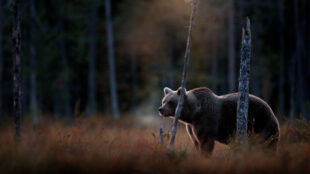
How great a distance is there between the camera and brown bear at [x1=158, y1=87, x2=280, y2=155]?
7738 mm

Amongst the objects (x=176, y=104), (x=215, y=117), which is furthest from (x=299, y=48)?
(x=176, y=104)

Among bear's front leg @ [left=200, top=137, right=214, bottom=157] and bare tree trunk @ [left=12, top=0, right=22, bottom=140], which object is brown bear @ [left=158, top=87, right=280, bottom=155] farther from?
bare tree trunk @ [left=12, top=0, right=22, bottom=140]

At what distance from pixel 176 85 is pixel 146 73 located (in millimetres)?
4039

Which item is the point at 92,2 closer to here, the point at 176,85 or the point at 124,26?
the point at 124,26

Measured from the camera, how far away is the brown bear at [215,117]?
7738mm

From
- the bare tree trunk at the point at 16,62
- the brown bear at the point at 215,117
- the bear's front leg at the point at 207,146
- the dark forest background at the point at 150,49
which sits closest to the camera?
the bear's front leg at the point at 207,146

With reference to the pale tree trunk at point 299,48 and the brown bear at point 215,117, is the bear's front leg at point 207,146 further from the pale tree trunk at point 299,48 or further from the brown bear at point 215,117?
the pale tree trunk at point 299,48

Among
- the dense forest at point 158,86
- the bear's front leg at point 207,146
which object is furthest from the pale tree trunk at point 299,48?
the bear's front leg at point 207,146

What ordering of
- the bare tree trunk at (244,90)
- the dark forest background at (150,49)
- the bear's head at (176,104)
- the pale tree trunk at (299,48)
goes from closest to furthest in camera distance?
the bare tree trunk at (244,90), the bear's head at (176,104), the pale tree trunk at (299,48), the dark forest background at (150,49)

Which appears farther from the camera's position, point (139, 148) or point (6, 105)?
point (6, 105)

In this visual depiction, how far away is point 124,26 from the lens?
92.5ft

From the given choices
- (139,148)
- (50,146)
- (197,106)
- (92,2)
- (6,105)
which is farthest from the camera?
(6,105)

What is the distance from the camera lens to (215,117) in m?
7.92

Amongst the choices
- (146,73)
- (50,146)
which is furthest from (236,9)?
(50,146)
